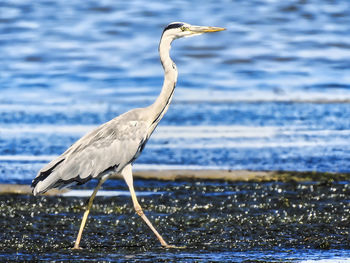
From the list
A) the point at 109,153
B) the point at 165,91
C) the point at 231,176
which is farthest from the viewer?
the point at 231,176

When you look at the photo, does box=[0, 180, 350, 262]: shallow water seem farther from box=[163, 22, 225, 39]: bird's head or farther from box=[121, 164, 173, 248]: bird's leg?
box=[163, 22, 225, 39]: bird's head

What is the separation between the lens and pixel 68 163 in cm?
759

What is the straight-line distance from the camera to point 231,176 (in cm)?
1034

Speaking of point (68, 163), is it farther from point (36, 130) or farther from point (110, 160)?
point (36, 130)

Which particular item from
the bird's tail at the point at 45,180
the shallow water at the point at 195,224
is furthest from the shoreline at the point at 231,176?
the bird's tail at the point at 45,180

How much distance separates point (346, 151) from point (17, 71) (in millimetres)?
11087

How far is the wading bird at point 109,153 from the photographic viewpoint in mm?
7512

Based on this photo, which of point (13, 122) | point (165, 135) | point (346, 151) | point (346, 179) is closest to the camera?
point (346, 179)

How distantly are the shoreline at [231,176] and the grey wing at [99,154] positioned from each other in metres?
2.10

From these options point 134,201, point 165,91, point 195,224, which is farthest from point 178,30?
point 195,224

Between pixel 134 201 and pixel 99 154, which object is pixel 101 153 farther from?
pixel 134 201

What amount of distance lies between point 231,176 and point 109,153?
289 cm

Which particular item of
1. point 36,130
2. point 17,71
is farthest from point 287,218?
point 17,71

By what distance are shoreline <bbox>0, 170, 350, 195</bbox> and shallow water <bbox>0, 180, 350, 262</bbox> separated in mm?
244
